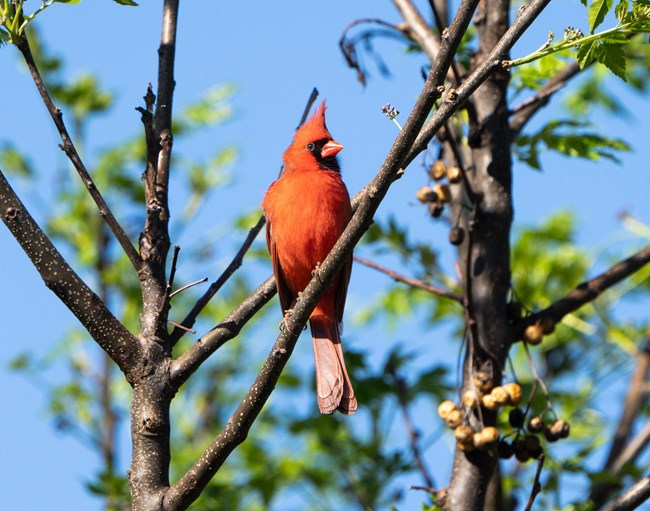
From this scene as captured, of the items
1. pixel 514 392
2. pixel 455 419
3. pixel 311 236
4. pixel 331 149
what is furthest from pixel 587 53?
pixel 331 149

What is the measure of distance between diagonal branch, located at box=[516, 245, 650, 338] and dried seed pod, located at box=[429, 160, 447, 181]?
0.68 m

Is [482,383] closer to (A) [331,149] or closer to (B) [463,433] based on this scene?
(B) [463,433]

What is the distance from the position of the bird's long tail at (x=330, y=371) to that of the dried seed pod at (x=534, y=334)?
0.68m

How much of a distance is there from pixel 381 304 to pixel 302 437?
98 centimetres

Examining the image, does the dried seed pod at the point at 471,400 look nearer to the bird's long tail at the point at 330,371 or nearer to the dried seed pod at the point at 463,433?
the dried seed pod at the point at 463,433

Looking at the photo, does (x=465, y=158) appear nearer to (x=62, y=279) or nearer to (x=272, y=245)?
(x=272, y=245)

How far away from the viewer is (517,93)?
4.10m

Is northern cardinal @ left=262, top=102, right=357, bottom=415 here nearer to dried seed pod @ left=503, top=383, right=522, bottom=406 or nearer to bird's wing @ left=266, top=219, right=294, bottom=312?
bird's wing @ left=266, top=219, right=294, bottom=312

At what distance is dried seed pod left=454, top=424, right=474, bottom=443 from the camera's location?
342cm

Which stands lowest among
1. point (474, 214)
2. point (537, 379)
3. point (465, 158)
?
point (537, 379)

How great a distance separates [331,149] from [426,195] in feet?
2.84

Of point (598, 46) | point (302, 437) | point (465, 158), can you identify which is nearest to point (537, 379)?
point (465, 158)

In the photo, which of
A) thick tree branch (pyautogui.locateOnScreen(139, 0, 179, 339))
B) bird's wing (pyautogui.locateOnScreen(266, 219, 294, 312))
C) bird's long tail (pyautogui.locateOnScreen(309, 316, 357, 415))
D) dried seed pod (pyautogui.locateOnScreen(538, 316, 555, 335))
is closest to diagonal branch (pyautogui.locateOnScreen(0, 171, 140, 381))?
thick tree branch (pyautogui.locateOnScreen(139, 0, 179, 339))

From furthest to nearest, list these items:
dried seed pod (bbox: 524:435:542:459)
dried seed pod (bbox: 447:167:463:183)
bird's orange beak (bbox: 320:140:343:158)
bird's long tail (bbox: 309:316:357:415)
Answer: bird's orange beak (bbox: 320:140:343:158) < dried seed pod (bbox: 447:167:463:183) < bird's long tail (bbox: 309:316:357:415) < dried seed pod (bbox: 524:435:542:459)
